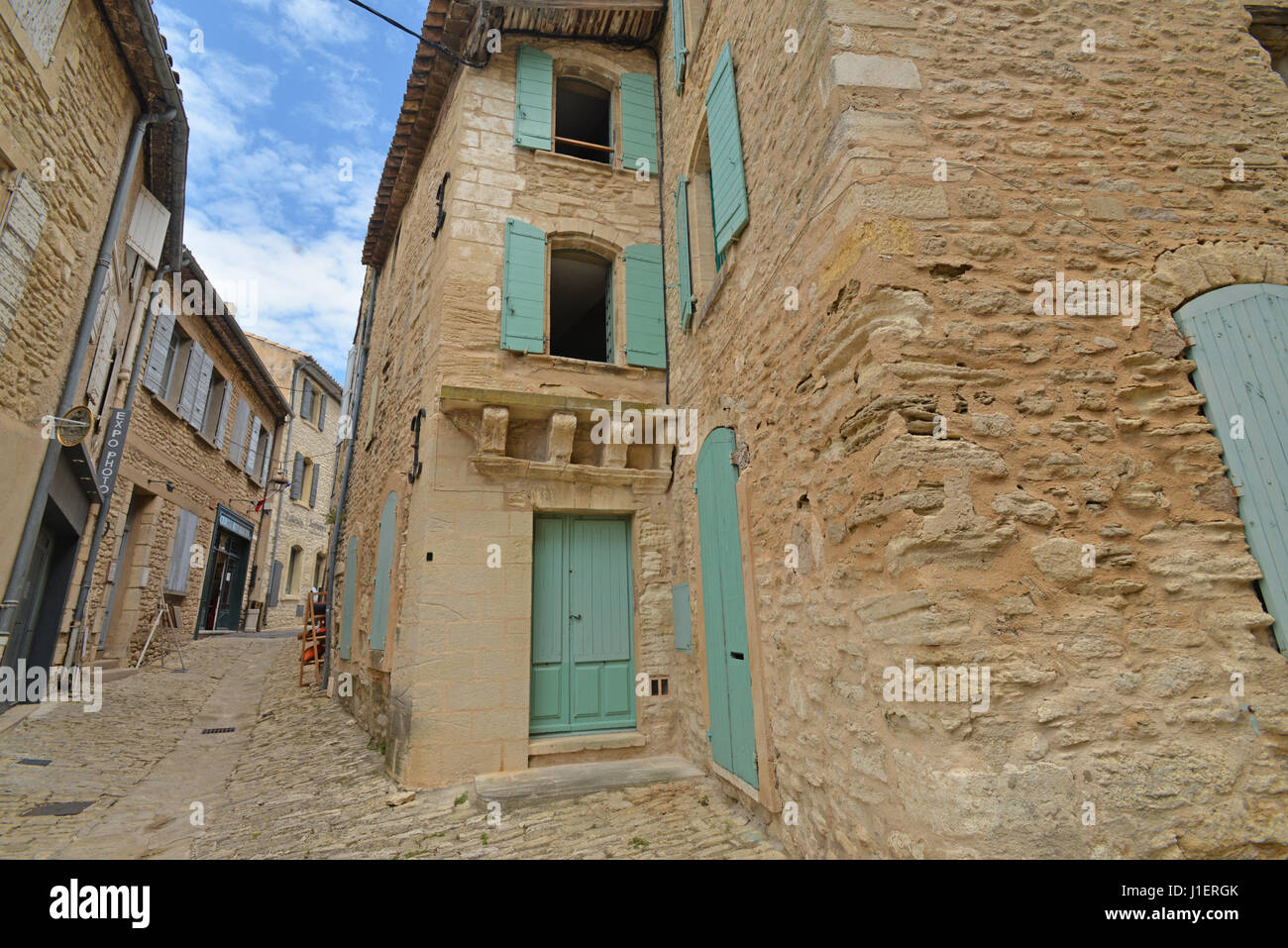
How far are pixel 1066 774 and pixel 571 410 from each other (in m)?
4.26

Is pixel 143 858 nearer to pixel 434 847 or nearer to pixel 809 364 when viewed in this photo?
pixel 434 847

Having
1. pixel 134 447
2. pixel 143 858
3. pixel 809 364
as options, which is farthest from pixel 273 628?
pixel 809 364

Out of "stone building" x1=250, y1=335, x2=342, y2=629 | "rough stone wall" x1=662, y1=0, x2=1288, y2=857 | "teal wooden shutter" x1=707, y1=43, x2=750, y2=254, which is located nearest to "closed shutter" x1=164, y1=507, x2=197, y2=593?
"stone building" x1=250, y1=335, x2=342, y2=629

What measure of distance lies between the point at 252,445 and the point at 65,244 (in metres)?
9.87

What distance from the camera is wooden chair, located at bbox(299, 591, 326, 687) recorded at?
9.35 meters

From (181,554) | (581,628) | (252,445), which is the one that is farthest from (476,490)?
(252,445)

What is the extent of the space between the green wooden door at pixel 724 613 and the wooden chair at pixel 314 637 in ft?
24.4

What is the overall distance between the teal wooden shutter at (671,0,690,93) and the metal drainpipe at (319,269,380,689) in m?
6.62

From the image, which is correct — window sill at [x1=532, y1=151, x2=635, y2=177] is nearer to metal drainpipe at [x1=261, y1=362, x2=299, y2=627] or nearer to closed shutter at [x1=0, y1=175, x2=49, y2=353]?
closed shutter at [x1=0, y1=175, x2=49, y2=353]

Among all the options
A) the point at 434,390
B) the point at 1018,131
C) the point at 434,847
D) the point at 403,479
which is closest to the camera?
the point at 1018,131

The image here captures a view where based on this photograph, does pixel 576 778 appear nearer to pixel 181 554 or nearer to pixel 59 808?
pixel 59 808

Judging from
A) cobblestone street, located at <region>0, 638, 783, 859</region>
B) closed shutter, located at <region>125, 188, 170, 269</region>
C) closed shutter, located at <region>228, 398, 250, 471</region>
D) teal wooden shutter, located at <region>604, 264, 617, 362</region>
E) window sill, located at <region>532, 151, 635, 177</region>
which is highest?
closed shutter, located at <region>125, 188, 170, 269</region>

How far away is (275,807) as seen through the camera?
418 centimetres

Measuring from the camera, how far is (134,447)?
9.20m
